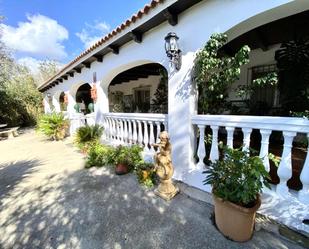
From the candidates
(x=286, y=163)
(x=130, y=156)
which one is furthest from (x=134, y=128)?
(x=286, y=163)

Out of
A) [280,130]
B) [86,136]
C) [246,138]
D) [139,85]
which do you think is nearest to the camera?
[280,130]

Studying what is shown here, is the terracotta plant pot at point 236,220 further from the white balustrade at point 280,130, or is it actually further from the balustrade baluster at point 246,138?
the balustrade baluster at point 246,138

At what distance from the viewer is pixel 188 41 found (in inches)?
133

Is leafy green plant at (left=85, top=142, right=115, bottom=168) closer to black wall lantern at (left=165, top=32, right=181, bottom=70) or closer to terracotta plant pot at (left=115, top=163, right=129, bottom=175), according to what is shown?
terracotta plant pot at (left=115, top=163, right=129, bottom=175)

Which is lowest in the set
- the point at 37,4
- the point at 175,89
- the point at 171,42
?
the point at 175,89

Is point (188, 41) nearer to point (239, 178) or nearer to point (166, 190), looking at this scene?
point (239, 178)

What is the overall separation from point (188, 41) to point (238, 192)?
2.57m

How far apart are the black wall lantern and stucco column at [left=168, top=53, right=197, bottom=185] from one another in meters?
0.11

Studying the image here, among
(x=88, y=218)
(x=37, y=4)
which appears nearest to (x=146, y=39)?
(x=88, y=218)

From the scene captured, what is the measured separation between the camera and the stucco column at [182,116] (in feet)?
11.2

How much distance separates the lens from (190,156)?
359 centimetres

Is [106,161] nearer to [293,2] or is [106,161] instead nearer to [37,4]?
[293,2]

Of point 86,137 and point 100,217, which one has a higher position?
point 86,137

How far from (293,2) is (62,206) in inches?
171
